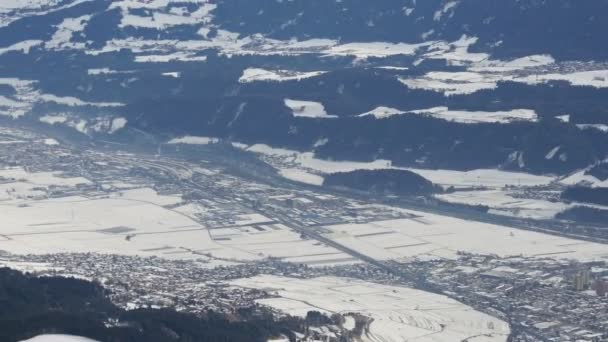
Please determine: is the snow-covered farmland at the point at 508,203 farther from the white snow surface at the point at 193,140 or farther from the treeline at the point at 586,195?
the white snow surface at the point at 193,140

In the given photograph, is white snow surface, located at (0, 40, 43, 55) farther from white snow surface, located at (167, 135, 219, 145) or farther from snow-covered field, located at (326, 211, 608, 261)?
snow-covered field, located at (326, 211, 608, 261)

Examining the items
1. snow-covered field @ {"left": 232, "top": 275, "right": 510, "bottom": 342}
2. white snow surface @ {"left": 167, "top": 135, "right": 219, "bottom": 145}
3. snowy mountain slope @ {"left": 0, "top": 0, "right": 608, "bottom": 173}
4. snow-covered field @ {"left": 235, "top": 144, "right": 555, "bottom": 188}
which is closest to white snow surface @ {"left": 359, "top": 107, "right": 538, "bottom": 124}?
snowy mountain slope @ {"left": 0, "top": 0, "right": 608, "bottom": 173}

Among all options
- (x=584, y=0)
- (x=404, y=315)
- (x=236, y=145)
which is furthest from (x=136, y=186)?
(x=584, y=0)

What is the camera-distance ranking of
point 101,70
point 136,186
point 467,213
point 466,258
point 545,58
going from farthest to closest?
point 101,70
point 545,58
point 136,186
point 467,213
point 466,258

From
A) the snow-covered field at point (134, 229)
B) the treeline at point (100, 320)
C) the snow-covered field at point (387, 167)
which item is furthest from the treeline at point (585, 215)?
the treeline at point (100, 320)

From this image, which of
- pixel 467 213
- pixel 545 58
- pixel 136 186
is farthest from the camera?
pixel 545 58

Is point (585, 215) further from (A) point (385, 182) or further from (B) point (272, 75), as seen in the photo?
(B) point (272, 75)

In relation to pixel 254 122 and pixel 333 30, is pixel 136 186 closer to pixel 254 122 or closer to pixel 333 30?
pixel 254 122
